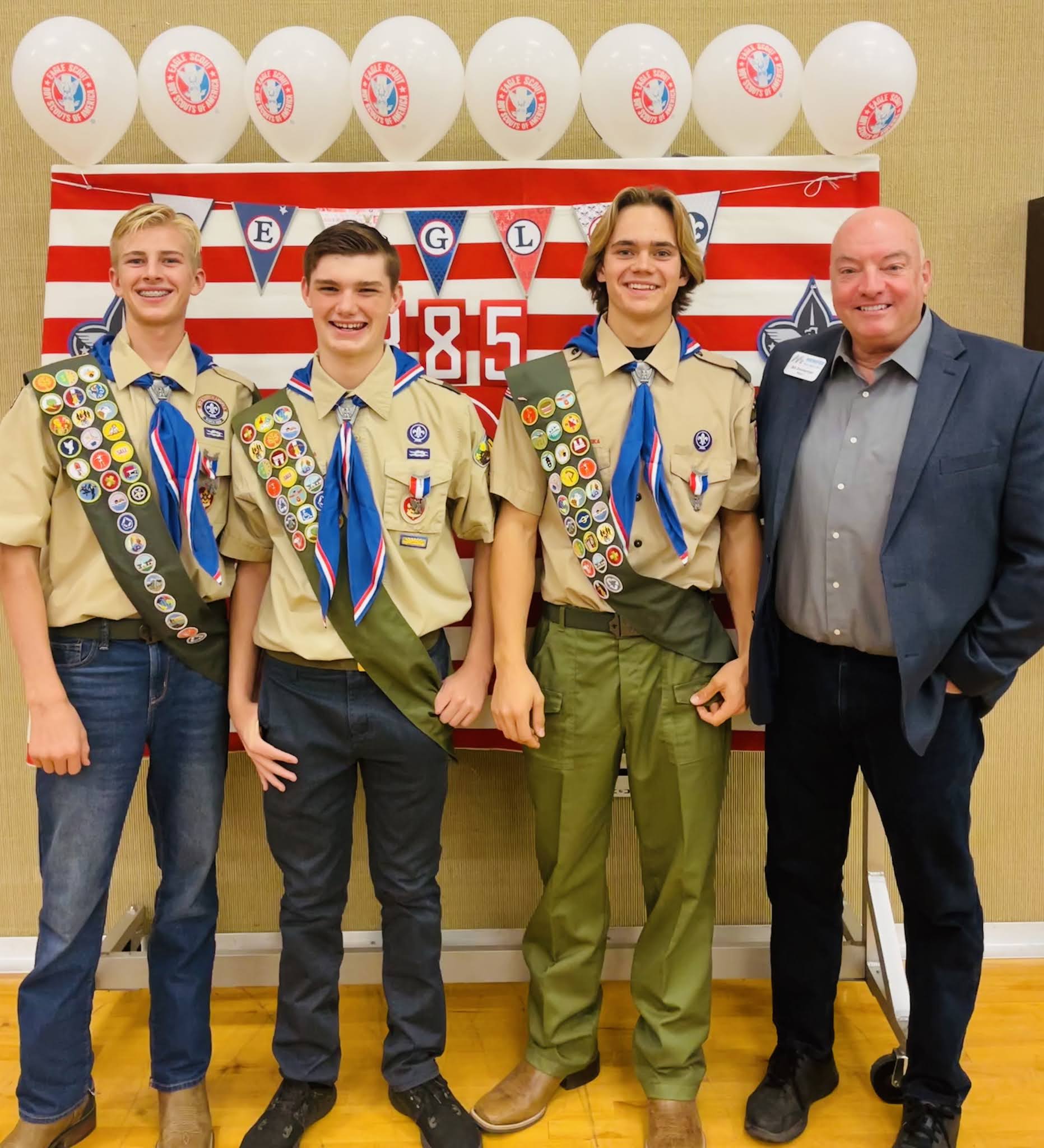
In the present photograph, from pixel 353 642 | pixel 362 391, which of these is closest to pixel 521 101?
pixel 362 391

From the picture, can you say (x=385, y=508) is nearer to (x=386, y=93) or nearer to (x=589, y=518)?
(x=589, y=518)

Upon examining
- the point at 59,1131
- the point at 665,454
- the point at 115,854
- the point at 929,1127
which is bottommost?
the point at 59,1131

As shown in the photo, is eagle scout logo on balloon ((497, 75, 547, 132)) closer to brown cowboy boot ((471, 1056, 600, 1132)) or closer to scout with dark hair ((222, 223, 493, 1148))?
scout with dark hair ((222, 223, 493, 1148))

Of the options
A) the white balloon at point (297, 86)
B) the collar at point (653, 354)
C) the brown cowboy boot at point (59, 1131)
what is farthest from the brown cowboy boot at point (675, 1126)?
the white balloon at point (297, 86)

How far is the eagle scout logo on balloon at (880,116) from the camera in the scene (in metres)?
2.23

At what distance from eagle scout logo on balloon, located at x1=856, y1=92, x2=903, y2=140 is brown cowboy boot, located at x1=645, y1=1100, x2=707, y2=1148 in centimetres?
219

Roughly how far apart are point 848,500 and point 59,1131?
204 centimetres

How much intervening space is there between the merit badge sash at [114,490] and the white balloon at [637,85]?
4.18 feet

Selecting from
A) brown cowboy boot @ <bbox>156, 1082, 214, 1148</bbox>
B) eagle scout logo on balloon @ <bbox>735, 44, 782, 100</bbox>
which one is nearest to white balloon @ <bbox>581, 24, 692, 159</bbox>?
eagle scout logo on balloon @ <bbox>735, 44, 782, 100</bbox>

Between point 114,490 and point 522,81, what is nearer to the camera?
point 114,490

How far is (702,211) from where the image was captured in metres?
2.36

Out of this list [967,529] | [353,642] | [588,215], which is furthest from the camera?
[588,215]

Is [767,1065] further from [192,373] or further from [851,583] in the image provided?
[192,373]

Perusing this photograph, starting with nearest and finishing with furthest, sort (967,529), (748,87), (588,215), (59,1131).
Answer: (967,529) → (59,1131) → (748,87) → (588,215)
